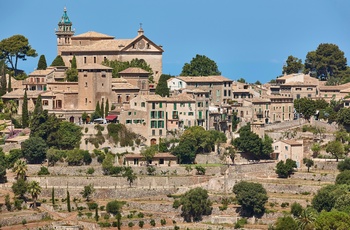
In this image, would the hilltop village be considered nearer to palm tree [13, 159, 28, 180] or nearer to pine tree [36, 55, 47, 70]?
palm tree [13, 159, 28, 180]

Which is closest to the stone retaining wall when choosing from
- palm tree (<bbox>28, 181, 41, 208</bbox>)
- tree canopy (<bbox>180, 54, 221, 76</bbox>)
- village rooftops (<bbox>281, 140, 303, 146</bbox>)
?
palm tree (<bbox>28, 181, 41, 208</bbox>)

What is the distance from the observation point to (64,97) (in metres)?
105

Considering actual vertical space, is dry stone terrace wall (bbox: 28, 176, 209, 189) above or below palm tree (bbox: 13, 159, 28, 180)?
below

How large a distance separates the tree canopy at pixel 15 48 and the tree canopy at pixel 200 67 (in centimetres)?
1340

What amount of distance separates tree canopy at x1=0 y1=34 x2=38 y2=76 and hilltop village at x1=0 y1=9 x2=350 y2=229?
4.09m

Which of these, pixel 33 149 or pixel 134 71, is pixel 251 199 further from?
pixel 134 71

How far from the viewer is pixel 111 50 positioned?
4508 inches

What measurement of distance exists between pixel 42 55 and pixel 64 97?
36.9 feet

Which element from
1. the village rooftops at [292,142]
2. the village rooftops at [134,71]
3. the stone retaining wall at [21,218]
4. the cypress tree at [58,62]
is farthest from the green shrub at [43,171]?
the cypress tree at [58,62]

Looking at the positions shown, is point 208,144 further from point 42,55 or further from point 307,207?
point 42,55

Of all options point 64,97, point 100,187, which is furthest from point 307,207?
point 64,97

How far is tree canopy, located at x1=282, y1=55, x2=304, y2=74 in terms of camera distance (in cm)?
13612

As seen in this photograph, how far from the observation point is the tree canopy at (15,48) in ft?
393

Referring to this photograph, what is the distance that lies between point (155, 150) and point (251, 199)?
1173 centimetres
